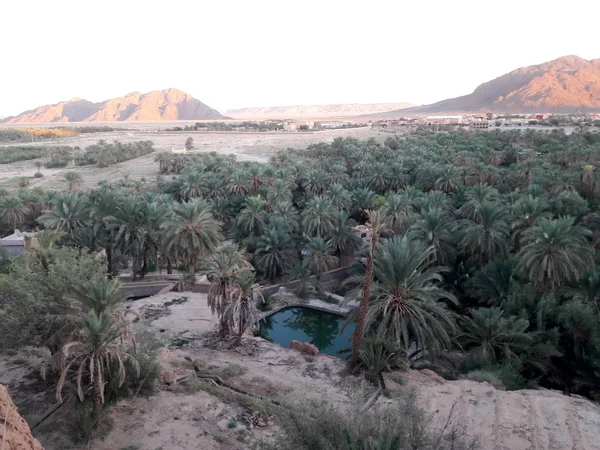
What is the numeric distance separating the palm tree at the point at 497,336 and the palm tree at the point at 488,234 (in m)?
6.26

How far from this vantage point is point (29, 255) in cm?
1478

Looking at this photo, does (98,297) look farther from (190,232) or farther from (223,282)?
(190,232)

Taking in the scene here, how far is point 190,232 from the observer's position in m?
23.6

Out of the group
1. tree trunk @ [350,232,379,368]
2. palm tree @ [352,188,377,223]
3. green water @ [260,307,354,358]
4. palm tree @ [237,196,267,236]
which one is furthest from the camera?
palm tree @ [352,188,377,223]

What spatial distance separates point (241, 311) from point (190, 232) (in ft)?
27.0

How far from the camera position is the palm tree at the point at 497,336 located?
53.2 feet

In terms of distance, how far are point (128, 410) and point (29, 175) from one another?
58759 millimetres

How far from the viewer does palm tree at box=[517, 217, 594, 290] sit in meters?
18.8

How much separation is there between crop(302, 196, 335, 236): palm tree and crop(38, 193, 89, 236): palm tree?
1245 centimetres

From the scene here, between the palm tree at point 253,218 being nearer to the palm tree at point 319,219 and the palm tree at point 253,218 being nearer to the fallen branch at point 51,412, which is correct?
the palm tree at point 319,219

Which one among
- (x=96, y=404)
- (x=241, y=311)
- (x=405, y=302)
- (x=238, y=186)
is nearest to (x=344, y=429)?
(x=96, y=404)

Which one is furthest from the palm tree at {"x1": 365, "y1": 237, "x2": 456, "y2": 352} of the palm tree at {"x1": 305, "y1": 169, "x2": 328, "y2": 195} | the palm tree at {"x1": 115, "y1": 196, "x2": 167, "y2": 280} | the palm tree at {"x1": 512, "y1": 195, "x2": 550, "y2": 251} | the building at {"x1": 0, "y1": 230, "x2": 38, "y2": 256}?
the palm tree at {"x1": 305, "y1": 169, "x2": 328, "y2": 195}

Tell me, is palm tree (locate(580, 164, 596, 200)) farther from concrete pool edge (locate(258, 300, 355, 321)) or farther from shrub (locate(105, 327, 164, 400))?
shrub (locate(105, 327, 164, 400))

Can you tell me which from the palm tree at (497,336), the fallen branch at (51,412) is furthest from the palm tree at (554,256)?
the fallen branch at (51,412)
